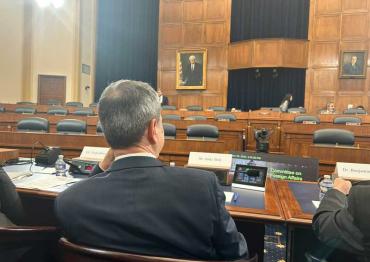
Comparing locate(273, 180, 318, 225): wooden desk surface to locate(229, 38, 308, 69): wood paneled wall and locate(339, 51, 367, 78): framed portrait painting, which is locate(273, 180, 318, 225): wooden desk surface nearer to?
locate(229, 38, 308, 69): wood paneled wall

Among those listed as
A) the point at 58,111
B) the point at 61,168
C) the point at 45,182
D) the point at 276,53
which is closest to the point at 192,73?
the point at 276,53

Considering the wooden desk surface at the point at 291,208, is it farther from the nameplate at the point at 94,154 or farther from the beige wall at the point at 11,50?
the beige wall at the point at 11,50

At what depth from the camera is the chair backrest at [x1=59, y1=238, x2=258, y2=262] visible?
759 millimetres

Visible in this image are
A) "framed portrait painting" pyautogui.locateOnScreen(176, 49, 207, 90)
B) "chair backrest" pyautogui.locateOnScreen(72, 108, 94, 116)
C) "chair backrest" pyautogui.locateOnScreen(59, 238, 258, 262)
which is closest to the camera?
"chair backrest" pyautogui.locateOnScreen(59, 238, 258, 262)

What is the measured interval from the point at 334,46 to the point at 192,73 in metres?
4.56

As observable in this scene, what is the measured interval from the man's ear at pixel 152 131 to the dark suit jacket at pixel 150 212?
114 millimetres

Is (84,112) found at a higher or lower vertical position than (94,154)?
higher

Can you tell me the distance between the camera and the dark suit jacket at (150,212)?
905mm

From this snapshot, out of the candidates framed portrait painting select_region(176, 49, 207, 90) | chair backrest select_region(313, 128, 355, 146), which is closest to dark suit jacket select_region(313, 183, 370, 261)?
chair backrest select_region(313, 128, 355, 146)

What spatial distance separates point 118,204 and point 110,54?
11892 millimetres

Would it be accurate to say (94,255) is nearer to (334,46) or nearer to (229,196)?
(229,196)

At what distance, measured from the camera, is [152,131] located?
3.54 ft

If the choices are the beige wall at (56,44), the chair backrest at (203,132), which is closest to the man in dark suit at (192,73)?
the beige wall at (56,44)

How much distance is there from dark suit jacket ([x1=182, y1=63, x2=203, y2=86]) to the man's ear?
996cm
